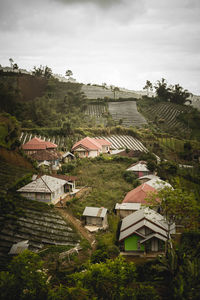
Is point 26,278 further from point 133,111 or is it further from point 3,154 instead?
point 133,111

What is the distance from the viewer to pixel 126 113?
199ft

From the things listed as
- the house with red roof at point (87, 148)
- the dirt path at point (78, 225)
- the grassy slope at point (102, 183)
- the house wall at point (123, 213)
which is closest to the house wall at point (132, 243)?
the dirt path at point (78, 225)

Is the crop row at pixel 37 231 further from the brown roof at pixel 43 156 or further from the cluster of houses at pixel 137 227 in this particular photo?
the brown roof at pixel 43 156

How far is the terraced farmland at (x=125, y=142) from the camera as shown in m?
42.9

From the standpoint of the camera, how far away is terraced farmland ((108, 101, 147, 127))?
55741 mm

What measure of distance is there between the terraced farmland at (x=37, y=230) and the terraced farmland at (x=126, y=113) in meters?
37.2

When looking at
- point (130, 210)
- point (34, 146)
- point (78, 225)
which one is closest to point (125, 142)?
point (34, 146)

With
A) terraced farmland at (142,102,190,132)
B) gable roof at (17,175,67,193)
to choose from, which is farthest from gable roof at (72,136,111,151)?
terraced farmland at (142,102,190,132)

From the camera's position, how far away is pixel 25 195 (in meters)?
20.9

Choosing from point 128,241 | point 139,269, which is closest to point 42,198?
point 128,241

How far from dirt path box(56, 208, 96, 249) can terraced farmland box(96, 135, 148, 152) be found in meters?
23.8

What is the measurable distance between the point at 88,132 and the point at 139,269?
33.0 metres

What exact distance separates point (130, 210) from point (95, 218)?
10.9ft

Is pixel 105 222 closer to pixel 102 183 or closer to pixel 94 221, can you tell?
pixel 94 221
